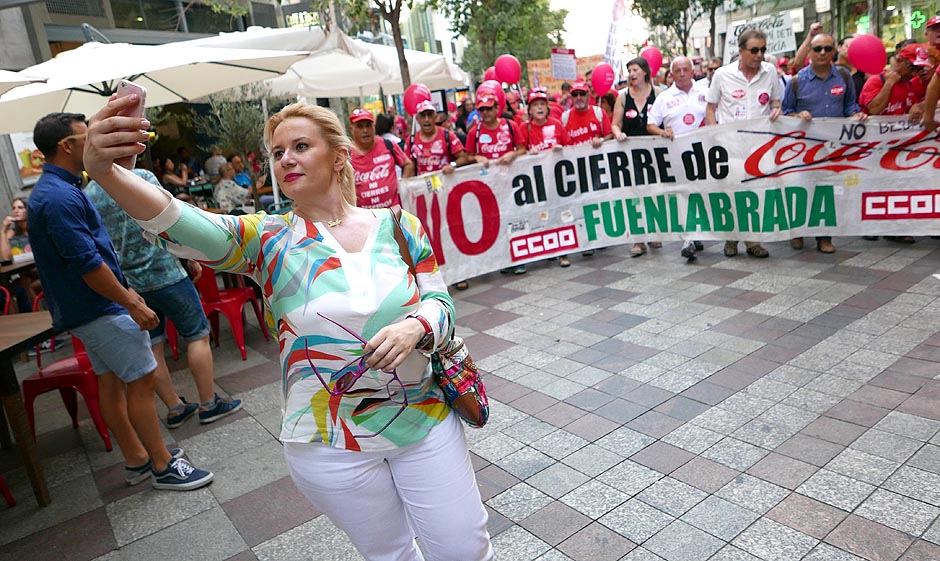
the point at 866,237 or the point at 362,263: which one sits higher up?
the point at 362,263

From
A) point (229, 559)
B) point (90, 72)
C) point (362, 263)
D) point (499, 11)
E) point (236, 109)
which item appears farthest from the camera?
point (499, 11)

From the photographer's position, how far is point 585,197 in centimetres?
770

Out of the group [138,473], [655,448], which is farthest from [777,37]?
[138,473]

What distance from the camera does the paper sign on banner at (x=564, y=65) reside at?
37.0 ft

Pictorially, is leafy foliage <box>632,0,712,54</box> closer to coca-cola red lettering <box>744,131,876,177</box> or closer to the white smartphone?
coca-cola red lettering <box>744,131,876,177</box>

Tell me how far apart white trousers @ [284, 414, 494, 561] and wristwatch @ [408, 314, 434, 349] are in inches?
12.4

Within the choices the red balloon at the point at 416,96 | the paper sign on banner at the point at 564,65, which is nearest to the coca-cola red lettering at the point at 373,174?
the red balloon at the point at 416,96

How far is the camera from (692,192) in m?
7.29

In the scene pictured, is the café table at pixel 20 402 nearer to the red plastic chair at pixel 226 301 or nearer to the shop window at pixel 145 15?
the red plastic chair at pixel 226 301

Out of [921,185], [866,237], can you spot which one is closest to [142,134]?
[921,185]

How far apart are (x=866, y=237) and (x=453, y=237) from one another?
444 cm

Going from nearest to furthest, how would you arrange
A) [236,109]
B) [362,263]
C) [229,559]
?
[362,263] < [229,559] < [236,109]

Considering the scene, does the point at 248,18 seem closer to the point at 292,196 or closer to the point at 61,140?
the point at 61,140

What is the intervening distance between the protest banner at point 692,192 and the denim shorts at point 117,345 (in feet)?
12.4
